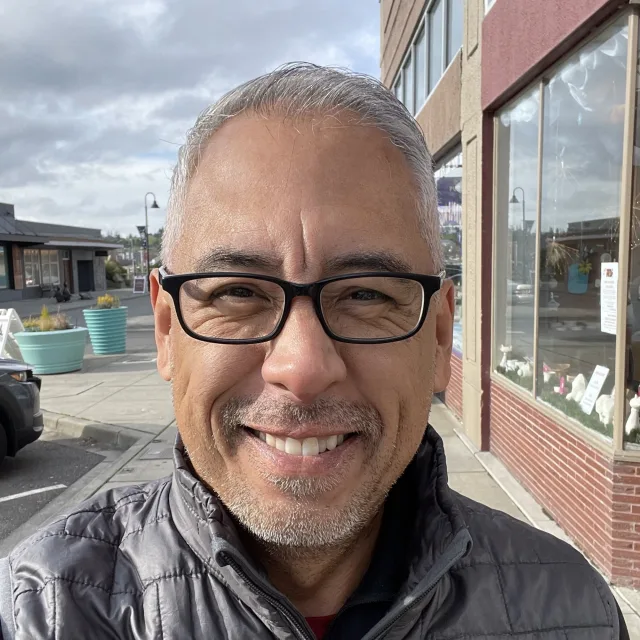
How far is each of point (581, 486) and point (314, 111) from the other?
3614 mm

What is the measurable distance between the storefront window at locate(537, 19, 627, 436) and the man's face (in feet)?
10.2

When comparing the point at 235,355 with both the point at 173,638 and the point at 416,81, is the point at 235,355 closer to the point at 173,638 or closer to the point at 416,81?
the point at 173,638

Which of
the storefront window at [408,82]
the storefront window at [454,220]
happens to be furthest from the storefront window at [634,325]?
the storefront window at [408,82]

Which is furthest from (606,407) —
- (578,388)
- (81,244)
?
(81,244)

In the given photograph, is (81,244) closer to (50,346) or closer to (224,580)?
(50,346)

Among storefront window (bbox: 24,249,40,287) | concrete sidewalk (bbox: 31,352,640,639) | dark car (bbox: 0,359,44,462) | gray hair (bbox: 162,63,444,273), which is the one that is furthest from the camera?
storefront window (bbox: 24,249,40,287)

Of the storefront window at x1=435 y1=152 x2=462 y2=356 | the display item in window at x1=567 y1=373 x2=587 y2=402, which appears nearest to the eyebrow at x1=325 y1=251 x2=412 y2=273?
the display item in window at x1=567 y1=373 x2=587 y2=402

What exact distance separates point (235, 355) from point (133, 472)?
518 cm

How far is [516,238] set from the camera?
5.71 meters

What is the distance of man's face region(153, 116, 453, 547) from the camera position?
117cm

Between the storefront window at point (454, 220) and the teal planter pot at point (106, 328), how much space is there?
7864 millimetres

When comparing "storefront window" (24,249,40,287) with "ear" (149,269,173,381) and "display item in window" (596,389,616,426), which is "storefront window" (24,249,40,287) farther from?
"ear" (149,269,173,381)

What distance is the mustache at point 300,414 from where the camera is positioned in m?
1.16

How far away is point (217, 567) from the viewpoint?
119 centimetres
